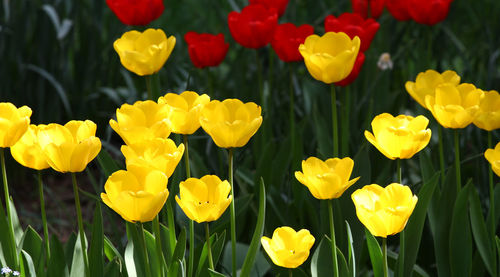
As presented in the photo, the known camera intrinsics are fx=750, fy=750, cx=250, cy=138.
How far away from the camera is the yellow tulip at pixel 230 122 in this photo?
1.27 m

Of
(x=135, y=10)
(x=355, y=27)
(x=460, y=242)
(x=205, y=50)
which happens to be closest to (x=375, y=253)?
(x=460, y=242)

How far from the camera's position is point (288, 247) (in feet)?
4.03

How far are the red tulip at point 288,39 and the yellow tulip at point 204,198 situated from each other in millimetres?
795

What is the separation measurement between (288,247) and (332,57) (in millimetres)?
403

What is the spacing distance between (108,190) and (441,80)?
2.73ft

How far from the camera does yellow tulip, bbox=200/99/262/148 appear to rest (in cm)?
127

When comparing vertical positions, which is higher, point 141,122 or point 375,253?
point 141,122

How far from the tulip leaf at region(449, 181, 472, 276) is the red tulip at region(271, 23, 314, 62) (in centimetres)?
63

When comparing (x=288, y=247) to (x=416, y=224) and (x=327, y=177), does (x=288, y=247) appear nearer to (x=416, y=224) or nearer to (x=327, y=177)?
(x=327, y=177)

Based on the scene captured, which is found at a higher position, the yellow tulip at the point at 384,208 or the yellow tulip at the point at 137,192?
the yellow tulip at the point at 137,192

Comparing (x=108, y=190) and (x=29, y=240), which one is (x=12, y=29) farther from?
(x=108, y=190)

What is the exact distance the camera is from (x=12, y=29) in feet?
8.98

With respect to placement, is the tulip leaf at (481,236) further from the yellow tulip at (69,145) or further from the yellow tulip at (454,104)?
the yellow tulip at (69,145)

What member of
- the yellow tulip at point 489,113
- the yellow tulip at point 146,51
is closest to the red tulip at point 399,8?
the yellow tulip at point 489,113
